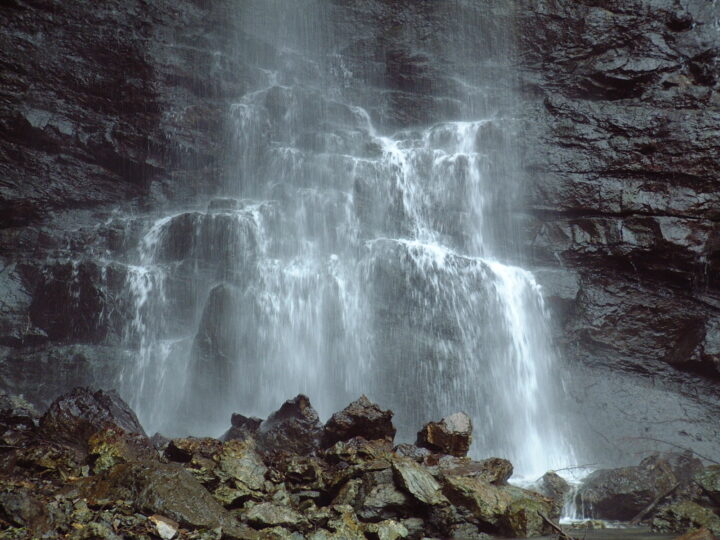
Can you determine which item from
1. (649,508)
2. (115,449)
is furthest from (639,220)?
(115,449)

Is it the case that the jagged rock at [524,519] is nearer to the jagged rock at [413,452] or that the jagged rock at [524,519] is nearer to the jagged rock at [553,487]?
the jagged rock at [413,452]

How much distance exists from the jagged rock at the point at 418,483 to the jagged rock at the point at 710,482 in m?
4.89

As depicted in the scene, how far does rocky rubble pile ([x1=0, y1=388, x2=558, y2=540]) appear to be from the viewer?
6.25m

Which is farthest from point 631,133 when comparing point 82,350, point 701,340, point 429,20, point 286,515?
point 82,350

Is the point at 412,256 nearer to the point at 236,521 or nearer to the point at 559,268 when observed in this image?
the point at 559,268

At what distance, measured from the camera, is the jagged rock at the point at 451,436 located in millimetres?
10055

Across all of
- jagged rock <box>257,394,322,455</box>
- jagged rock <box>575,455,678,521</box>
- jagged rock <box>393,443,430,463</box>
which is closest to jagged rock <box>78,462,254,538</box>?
jagged rock <box>257,394,322,455</box>

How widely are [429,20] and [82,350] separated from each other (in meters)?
17.5

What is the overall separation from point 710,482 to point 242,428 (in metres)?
8.18

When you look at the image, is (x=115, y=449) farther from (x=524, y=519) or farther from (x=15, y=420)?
(x=524, y=519)

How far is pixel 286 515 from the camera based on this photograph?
23.0 feet

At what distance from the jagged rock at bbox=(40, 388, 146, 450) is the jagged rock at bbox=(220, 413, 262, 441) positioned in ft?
5.41

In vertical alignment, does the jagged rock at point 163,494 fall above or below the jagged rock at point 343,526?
above

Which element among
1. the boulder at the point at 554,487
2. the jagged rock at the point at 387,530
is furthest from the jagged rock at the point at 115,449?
the boulder at the point at 554,487
